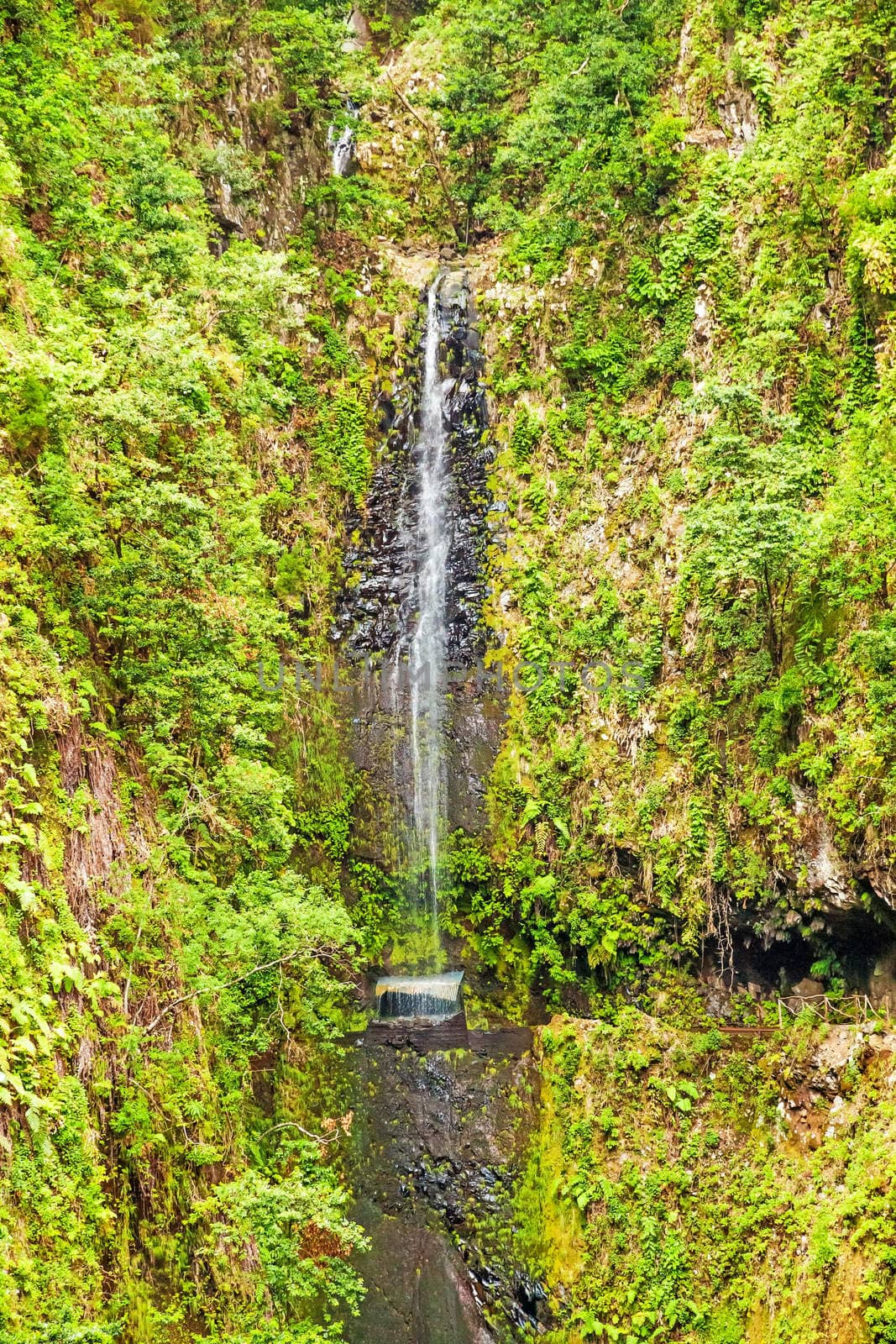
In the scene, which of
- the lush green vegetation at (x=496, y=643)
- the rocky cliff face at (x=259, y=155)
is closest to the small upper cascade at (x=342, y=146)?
the rocky cliff face at (x=259, y=155)

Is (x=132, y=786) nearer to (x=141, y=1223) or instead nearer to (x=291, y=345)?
(x=141, y=1223)

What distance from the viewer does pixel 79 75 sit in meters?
11.2

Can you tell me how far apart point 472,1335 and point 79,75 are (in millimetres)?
14013

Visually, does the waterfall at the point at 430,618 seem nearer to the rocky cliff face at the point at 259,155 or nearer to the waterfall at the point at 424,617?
the waterfall at the point at 424,617

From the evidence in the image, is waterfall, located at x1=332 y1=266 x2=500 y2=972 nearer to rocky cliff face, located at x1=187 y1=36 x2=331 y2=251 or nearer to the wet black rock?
the wet black rock

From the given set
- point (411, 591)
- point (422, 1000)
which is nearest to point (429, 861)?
point (422, 1000)

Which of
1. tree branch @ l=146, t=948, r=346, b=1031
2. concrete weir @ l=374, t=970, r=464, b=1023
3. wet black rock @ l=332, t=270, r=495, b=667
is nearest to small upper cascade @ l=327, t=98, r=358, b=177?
wet black rock @ l=332, t=270, r=495, b=667

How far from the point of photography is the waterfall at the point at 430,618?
523 inches

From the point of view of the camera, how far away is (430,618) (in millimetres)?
14305

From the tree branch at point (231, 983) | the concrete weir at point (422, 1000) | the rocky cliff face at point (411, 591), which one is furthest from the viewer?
the rocky cliff face at point (411, 591)

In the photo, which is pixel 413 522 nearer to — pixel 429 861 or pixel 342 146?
pixel 429 861

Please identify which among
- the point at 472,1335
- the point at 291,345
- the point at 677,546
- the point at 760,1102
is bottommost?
the point at 472,1335

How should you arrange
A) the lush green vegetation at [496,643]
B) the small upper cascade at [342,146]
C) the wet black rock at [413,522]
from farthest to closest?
the small upper cascade at [342,146] → the wet black rock at [413,522] → the lush green vegetation at [496,643]

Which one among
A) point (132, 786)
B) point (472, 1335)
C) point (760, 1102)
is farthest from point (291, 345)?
point (472, 1335)
